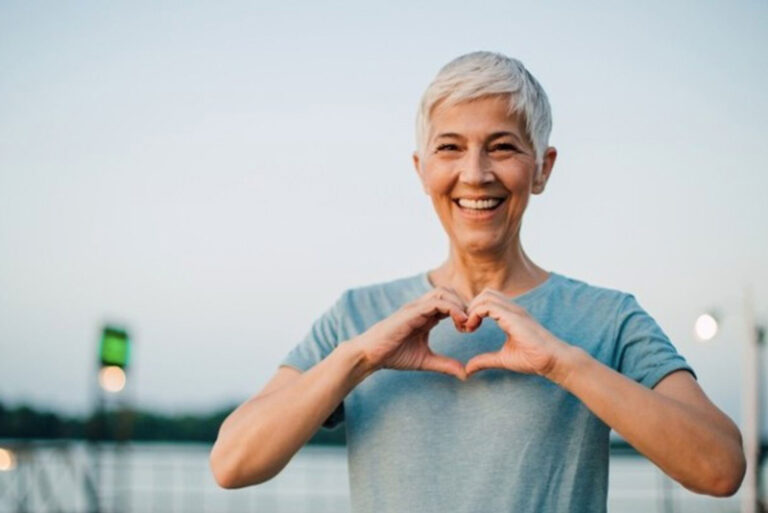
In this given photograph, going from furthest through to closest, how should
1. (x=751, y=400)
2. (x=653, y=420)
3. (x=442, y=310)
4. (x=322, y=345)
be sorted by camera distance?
(x=751, y=400), (x=322, y=345), (x=442, y=310), (x=653, y=420)

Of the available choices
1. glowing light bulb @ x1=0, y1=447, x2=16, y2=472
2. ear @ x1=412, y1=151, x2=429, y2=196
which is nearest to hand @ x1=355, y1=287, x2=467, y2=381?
ear @ x1=412, y1=151, x2=429, y2=196

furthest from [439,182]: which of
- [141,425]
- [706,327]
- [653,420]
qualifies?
[141,425]

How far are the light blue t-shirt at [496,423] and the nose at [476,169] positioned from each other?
25 centimetres

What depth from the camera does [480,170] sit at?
1626mm

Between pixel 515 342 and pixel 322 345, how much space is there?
41cm

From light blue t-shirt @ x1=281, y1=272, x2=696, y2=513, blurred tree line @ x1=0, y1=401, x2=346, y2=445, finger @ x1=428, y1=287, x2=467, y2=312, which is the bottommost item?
blurred tree line @ x1=0, y1=401, x2=346, y2=445

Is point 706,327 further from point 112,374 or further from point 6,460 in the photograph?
point 6,460

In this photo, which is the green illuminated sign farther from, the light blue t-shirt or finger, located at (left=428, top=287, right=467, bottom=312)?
finger, located at (left=428, top=287, right=467, bottom=312)

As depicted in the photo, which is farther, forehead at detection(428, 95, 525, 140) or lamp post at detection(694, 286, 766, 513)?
lamp post at detection(694, 286, 766, 513)

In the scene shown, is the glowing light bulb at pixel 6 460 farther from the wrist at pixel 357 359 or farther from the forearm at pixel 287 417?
the wrist at pixel 357 359

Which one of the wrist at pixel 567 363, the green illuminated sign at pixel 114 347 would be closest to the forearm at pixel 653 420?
the wrist at pixel 567 363

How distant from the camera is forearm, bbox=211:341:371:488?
1.59m

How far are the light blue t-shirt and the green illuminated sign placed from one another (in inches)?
322

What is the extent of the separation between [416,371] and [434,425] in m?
0.10
